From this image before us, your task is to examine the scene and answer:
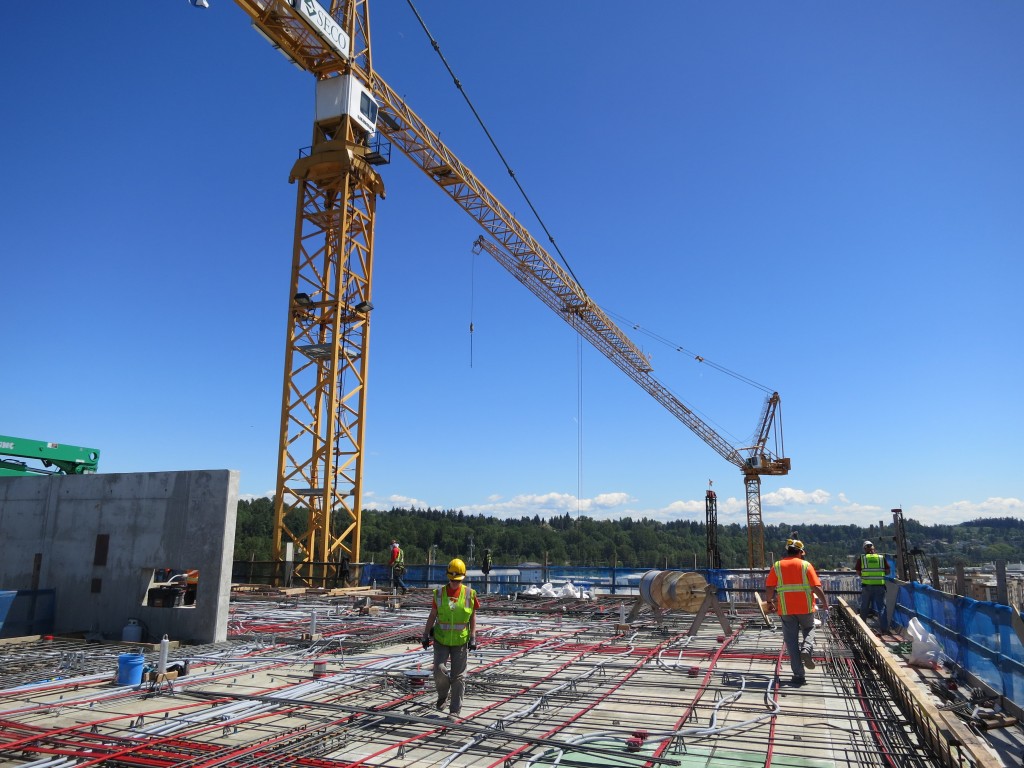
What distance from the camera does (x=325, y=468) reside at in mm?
28359

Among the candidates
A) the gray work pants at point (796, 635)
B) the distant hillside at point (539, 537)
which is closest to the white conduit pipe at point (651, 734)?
the gray work pants at point (796, 635)

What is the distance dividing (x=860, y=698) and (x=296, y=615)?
43.5 feet

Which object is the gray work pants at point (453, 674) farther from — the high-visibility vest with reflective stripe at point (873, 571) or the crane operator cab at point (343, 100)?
the crane operator cab at point (343, 100)

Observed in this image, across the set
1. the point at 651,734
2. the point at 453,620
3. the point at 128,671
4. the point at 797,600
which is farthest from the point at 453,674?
the point at 797,600

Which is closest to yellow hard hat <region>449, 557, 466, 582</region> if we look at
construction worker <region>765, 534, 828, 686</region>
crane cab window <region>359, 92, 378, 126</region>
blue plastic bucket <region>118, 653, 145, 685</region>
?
construction worker <region>765, 534, 828, 686</region>

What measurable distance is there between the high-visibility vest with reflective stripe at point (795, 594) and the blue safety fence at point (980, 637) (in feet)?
5.91

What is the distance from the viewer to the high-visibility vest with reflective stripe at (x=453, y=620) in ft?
24.4

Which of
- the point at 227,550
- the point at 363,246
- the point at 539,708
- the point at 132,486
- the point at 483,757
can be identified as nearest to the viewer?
the point at 483,757

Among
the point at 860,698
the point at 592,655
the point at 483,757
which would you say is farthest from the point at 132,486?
the point at 860,698

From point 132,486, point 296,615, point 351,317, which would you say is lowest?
point 296,615

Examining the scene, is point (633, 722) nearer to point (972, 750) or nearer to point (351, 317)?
point (972, 750)

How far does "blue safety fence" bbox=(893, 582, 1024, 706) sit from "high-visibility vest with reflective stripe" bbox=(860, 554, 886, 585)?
4.18 metres

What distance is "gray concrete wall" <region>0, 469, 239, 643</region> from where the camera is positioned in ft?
41.9

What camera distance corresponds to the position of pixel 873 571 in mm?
15773
